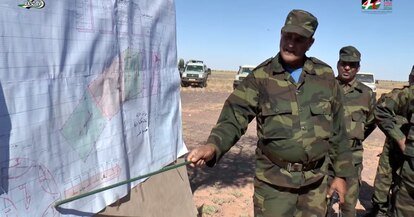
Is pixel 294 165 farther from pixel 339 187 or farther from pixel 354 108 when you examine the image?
pixel 354 108

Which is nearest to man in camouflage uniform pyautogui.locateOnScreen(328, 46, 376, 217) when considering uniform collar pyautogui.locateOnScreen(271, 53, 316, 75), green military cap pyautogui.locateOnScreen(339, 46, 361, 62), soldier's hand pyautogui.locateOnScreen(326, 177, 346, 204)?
green military cap pyautogui.locateOnScreen(339, 46, 361, 62)

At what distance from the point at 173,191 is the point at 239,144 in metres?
5.62

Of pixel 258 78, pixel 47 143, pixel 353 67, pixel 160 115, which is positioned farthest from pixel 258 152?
pixel 353 67

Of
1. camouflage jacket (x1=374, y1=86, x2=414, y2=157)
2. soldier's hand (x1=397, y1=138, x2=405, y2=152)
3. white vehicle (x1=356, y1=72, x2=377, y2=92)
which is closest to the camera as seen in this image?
→ soldier's hand (x1=397, y1=138, x2=405, y2=152)

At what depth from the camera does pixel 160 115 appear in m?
3.13

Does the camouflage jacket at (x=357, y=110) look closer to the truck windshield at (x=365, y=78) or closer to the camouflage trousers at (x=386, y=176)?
the camouflage trousers at (x=386, y=176)

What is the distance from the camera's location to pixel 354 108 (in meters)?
4.46

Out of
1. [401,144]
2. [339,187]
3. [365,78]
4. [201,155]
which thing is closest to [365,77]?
[365,78]

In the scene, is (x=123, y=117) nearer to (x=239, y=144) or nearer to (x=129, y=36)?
(x=129, y=36)

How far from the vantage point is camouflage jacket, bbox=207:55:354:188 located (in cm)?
271

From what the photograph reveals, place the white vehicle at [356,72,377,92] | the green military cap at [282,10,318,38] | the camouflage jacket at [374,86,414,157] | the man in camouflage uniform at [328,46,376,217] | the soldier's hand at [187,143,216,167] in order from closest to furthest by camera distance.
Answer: the soldier's hand at [187,143,216,167], the green military cap at [282,10,318,38], the camouflage jacket at [374,86,414,157], the man in camouflage uniform at [328,46,376,217], the white vehicle at [356,72,377,92]

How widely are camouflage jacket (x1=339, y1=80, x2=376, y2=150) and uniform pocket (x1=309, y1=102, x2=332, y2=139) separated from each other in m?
1.67

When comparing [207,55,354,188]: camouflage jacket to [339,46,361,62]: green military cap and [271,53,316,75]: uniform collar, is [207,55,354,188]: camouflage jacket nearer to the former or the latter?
[271,53,316,75]: uniform collar

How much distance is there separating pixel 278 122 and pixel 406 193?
1894 millimetres
